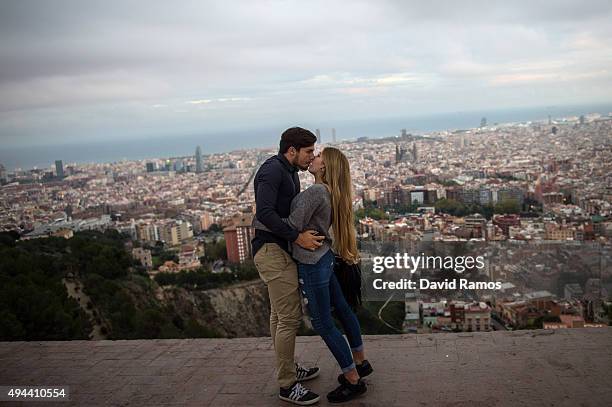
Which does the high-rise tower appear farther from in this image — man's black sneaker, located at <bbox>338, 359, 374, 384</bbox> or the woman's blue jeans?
the woman's blue jeans

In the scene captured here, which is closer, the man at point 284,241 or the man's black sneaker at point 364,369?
the man at point 284,241

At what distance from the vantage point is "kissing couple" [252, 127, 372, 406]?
2518mm

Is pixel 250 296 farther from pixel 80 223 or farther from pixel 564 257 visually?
pixel 564 257

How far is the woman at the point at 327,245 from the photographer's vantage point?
2.54m

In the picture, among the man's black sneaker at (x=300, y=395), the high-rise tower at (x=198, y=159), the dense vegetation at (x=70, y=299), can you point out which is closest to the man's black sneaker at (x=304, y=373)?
the man's black sneaker at (x=300, y=395)

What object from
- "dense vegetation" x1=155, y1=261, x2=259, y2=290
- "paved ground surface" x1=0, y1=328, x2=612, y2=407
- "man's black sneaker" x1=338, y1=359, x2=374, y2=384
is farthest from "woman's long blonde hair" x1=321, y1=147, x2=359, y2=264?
"dense vegetation" x1=155, y1=261, x2=259, y2=290

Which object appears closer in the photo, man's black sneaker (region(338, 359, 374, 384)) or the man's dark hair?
the man's dark hair

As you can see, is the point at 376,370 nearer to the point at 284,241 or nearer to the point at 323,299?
the point at 323,299

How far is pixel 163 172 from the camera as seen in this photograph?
3397 cm

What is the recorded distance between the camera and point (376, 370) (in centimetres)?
300

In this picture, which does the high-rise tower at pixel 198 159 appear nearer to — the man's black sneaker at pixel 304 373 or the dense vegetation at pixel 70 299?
the dense vegetation at pixel 70 299

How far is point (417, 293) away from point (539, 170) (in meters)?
15.5

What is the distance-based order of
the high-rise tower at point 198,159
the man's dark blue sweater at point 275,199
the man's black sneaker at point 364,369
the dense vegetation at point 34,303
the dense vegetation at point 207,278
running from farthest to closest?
the high-rise tower at point 198,159
the dense vegetation at point 207,278
the dense vegetation at point 34,303
the man's black sneaker at point 364,369
the man's dark blue sweater at point 275,199

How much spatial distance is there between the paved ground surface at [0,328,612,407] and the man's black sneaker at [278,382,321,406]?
0.07 metres
